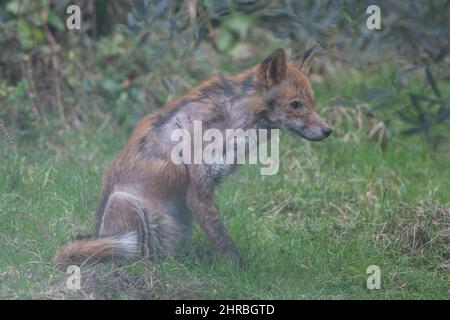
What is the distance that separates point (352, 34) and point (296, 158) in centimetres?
316

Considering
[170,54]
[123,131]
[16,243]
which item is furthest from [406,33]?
[170,54]

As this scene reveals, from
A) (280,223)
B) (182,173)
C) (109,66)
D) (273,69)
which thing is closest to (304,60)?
(273,69)

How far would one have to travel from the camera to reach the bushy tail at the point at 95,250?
228 inches

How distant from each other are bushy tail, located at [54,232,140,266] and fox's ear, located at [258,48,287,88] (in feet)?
4.73

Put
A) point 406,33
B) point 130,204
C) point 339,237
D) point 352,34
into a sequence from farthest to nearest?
1. point 339,237
2. point 130,204
3. point 352,34
4. point 406,33

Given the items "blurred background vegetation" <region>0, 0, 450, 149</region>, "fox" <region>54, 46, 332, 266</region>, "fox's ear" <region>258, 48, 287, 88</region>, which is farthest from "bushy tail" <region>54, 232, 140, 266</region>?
"blurred background vegetation" <region>0, 0, 450, 149</region>

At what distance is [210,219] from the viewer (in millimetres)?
6008

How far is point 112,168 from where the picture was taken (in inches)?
251

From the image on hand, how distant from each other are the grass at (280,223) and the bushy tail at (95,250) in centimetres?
9

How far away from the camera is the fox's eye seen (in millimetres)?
6113

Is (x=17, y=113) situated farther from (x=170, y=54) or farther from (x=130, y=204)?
(x=130, y=204)

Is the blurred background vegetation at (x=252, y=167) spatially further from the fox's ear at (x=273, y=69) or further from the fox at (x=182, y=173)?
the fox's ear at (x=273, y=69)

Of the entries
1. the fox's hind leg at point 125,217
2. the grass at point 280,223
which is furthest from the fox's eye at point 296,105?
the fox's hind leg at point 125,217

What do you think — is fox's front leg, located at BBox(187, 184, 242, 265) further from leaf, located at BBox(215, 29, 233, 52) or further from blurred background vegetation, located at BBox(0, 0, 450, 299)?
leaf, located at BBox(215, 29, 233, 52)
